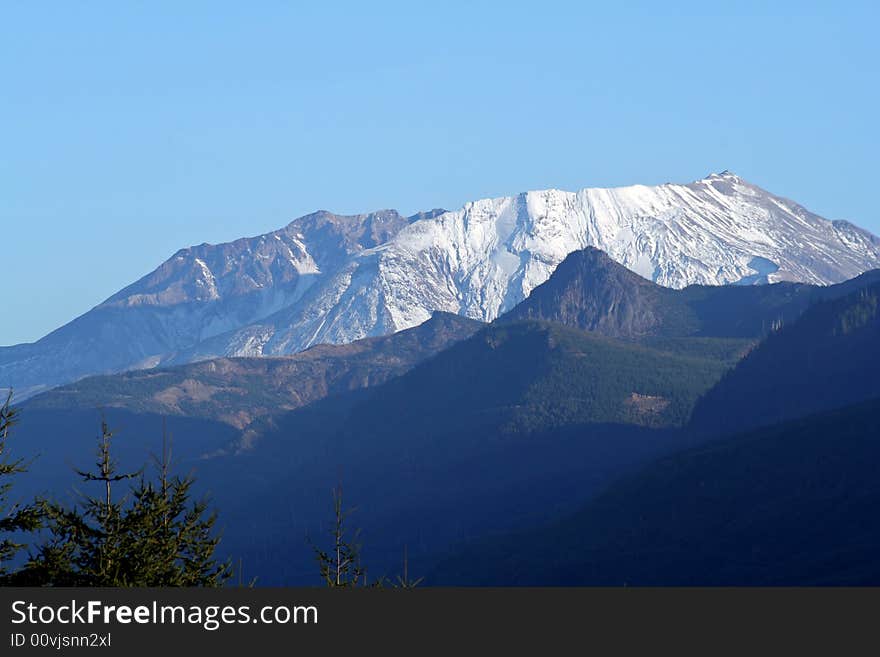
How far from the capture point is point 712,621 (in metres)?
46.0

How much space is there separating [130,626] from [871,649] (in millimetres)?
17984

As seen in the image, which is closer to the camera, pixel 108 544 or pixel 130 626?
pixel 130 626

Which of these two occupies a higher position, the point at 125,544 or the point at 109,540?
the point at 109,540

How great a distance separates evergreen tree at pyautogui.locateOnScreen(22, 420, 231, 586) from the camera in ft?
212

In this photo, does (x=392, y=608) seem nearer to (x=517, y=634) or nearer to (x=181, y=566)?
(x=517, y=634)

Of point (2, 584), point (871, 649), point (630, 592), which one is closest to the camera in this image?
point (871, 649)

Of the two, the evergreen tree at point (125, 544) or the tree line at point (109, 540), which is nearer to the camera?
the tree line at point (109, 540)

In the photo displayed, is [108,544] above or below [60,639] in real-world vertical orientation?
above

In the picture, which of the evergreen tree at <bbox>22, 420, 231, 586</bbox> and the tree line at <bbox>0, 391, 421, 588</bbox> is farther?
the evergreen tree at <bbox>22, 420, 231, 586</bbox>

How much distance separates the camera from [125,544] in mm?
65562

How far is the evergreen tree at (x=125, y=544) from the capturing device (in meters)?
64.7

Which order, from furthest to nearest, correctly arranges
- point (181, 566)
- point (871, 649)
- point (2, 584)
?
point (181, 566), point (2, 584), point (871, 649)

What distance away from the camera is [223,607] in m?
46.3

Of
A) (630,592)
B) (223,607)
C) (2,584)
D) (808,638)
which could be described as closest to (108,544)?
(2,584)
